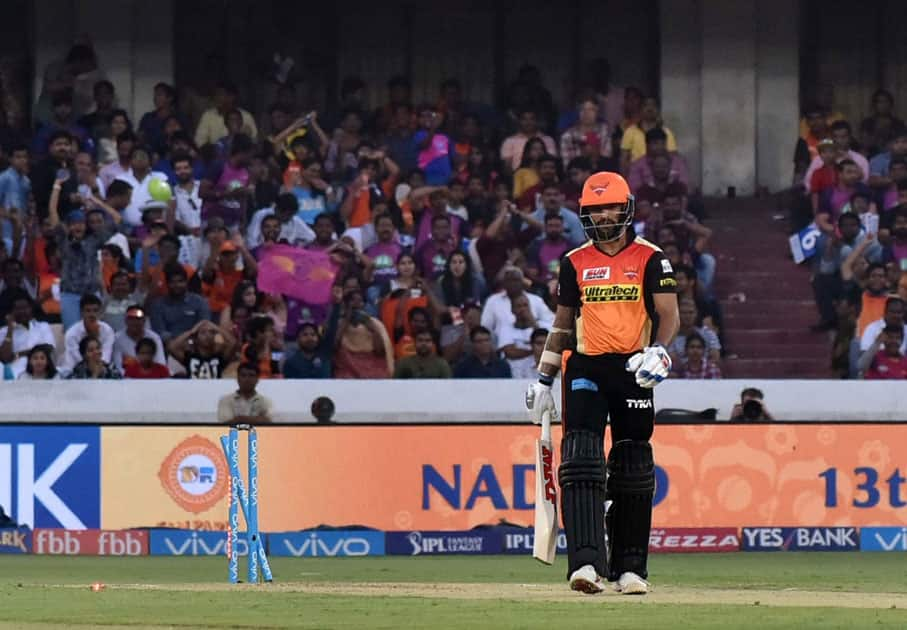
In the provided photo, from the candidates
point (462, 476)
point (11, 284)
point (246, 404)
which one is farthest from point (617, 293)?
point (11, 284)

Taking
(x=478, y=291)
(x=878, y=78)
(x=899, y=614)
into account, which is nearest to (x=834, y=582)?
(x=899, y=614)

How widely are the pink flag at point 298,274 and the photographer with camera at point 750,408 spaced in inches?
185

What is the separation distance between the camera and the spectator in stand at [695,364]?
2166cm

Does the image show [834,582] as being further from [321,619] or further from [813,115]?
[813,115]

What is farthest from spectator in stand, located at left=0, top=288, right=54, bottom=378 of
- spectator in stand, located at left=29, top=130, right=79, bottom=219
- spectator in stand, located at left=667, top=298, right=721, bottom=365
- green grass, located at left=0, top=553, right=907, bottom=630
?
spectator in stand, located at left=667, top=298, right=721, bottom=365

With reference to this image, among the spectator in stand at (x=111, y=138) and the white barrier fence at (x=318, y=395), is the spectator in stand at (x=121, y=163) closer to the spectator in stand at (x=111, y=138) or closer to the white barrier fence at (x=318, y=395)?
the spectator in stand at (x=111, y=138)

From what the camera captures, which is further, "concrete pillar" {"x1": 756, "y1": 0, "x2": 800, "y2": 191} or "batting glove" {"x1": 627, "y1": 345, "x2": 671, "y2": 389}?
"concrete pillar" {"x1": 756, "y1": 0, "x2": 800, "y2": 191}

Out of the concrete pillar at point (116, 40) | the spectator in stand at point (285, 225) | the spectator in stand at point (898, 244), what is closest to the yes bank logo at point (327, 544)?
the spectator in stand at point (285, 225)

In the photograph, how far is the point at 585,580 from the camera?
34.1 feet

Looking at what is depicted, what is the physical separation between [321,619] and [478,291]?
13.4 m

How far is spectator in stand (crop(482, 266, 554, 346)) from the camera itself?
2178 cm

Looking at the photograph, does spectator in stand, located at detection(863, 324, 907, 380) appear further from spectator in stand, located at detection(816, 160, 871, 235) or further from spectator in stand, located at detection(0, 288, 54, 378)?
spectator in stand, located at detection(0, 288, 54, 378)

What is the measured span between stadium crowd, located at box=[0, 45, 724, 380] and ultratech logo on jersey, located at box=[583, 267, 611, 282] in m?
10.4

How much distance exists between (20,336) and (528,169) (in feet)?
20.4
